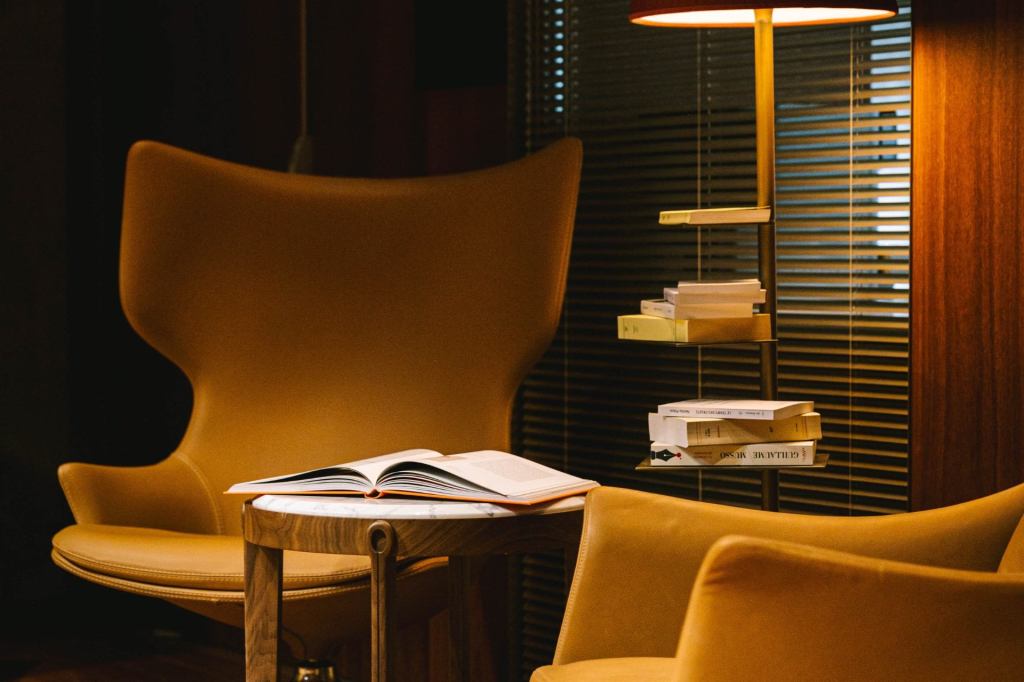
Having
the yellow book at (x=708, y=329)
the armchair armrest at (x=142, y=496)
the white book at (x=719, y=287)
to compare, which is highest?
the white book at (x=719, y=287)

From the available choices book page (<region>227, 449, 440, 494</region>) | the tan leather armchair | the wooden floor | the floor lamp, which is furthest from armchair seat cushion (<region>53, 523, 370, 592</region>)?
the wooden floor

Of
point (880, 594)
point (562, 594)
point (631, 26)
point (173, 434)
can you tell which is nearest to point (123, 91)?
point (173, 434)

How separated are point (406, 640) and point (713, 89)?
58.9 inches

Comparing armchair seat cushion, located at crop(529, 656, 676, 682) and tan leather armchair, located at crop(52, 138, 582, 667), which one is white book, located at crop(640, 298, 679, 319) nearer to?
tan leather armchair, located at crop(52, 138, 582, 667)

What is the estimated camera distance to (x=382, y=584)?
1787 mm

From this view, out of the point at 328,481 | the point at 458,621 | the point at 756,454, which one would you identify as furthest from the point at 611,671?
the point at 756,454

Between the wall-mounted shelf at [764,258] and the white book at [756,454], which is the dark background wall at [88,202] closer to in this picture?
the wall-mounted shelf at [764,258]

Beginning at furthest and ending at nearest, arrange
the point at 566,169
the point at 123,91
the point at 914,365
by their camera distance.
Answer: the point at 123,91
the point at 566,169
the point at 914,365

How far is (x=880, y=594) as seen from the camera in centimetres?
108

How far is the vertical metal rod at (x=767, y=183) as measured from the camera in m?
2.42

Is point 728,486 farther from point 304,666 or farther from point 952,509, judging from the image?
point 952,509

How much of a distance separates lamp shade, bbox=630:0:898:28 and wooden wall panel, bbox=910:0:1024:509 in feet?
0.54

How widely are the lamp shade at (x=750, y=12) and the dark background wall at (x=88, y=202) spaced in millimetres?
1570

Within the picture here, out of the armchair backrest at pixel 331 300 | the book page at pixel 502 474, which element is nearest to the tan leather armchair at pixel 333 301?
the armchair backrest at pixel 331 300
